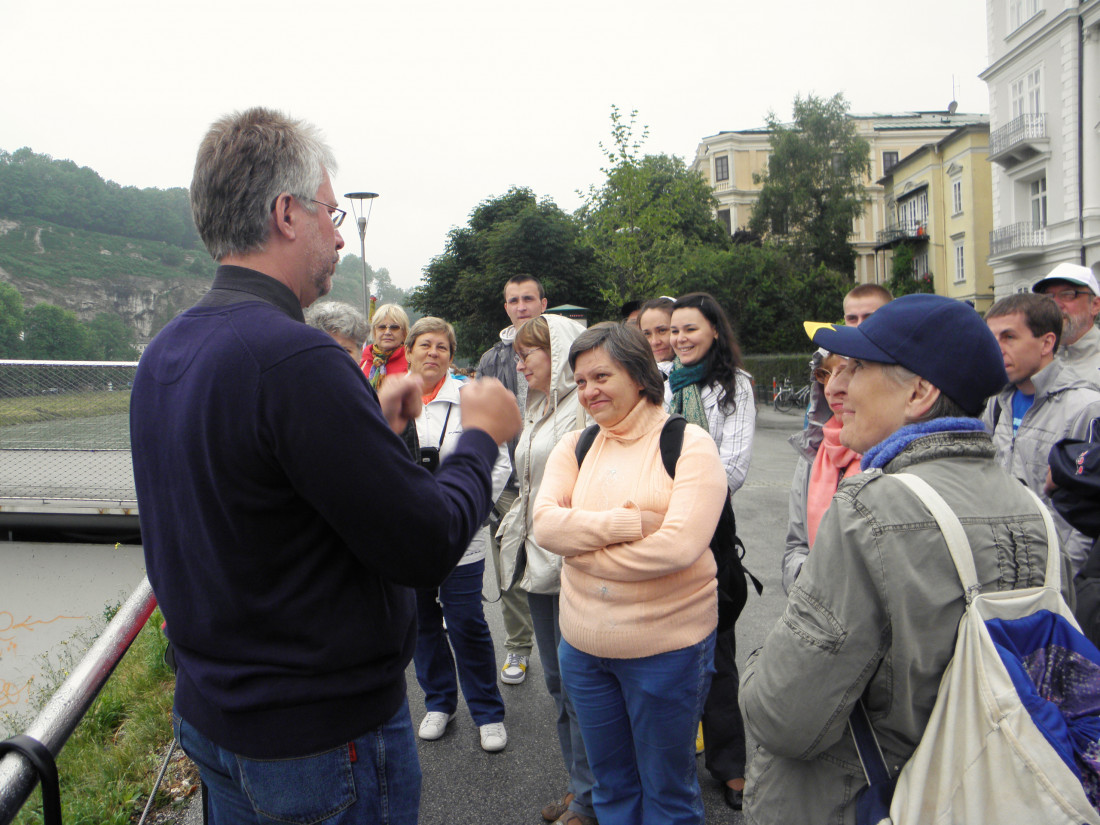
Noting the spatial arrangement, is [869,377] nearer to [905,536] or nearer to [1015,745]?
[905,536]

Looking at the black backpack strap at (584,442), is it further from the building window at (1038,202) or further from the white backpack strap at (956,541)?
the building window at (1038,202)

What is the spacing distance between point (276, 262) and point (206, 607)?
0.69m

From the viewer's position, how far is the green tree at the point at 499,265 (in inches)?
1110

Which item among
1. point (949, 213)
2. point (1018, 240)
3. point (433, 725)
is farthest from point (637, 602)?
point (949, 213)

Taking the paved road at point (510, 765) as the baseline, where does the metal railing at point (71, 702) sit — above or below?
above

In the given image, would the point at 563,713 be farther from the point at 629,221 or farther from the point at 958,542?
the point at 629,221

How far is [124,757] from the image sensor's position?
12.4 ft

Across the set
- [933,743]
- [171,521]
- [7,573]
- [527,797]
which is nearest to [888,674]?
[933,743]

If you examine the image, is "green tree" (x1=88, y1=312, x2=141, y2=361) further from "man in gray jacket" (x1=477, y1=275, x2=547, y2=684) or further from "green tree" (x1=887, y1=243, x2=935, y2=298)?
"green tree" (x1=887, y1=243, x2=935, y2=298)

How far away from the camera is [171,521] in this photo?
53.3 inches

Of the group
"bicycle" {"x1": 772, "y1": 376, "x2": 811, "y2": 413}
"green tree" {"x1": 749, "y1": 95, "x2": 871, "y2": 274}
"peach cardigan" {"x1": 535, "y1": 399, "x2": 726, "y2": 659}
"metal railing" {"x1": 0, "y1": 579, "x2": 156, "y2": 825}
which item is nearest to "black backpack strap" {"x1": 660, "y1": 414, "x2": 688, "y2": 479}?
"peach cardigan" {"x1": 535, "y1": 399, "x2": 726, "y2": 659}

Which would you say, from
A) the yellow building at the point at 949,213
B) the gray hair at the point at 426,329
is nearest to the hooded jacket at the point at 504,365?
the gray hair at the point at 426,329

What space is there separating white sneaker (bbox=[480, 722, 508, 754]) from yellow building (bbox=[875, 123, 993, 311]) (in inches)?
1573

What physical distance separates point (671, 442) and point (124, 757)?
11.4 ft
